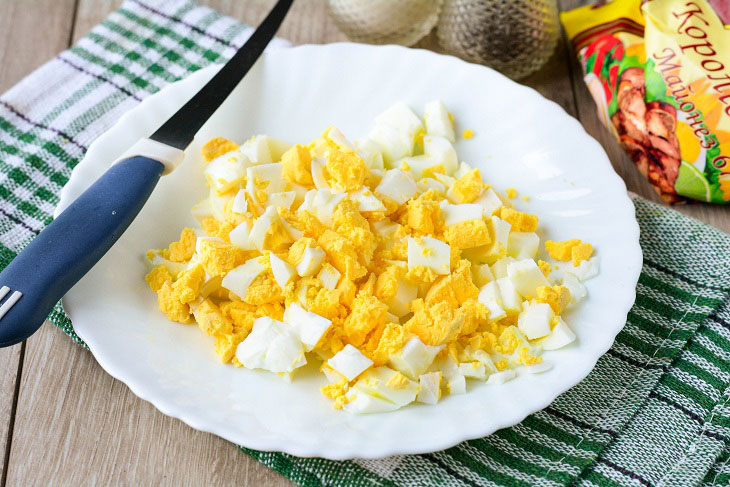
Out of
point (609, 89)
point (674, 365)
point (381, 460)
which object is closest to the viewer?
point (381, 460)

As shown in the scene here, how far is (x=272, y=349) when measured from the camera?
1.36 meters

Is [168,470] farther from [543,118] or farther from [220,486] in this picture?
[543,118]

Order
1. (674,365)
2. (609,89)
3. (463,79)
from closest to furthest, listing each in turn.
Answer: (674,365) → (463,79) → (609,89)

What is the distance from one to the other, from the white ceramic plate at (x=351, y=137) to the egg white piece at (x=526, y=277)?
0.09 metres

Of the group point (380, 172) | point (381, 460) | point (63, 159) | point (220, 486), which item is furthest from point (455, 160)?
point (63, 159)

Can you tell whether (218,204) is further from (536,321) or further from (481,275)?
(536,321)

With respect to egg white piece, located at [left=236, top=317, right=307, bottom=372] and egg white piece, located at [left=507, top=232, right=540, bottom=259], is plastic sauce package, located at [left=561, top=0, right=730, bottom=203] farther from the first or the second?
egg white piece, located at [left=236, top=317, right=307, bottom=372]

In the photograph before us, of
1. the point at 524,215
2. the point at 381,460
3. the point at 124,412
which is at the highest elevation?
the point at 524,215

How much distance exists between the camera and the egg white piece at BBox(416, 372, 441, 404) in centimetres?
134

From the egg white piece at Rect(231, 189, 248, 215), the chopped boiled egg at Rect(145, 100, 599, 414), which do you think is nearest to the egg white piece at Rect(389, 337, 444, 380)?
the chopped boiled egg at Rect(145, 100, 599, 414)

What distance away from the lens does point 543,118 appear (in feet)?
5.95

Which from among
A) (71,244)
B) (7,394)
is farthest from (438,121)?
(7,394)

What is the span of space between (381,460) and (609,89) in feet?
4.05

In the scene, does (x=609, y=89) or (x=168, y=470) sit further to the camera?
(x=609, y=89)
